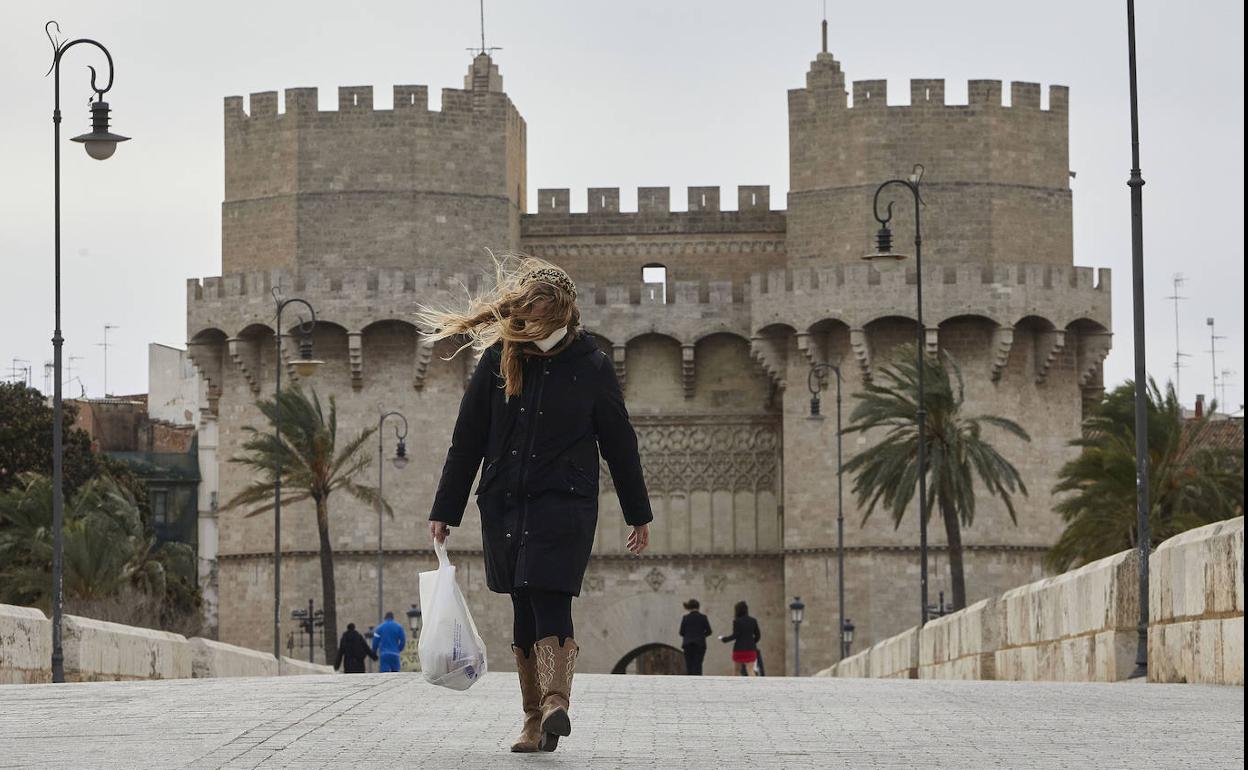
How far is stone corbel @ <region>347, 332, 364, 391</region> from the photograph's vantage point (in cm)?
4800

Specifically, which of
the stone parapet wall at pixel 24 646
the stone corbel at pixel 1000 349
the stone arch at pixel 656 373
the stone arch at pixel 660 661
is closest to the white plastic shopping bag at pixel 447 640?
the stone parapet wall at pixel 24 646

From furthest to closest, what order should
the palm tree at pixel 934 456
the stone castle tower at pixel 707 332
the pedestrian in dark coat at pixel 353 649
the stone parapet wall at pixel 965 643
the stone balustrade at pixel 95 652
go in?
the stone castle tower at pixel 707 332 → the palm tree at pixel 934 456 → the pedestrian in dark coat at pixel 353 649 → the stone parapet wall at pixel 965 643 → the stone balustrade at pixel 95 652

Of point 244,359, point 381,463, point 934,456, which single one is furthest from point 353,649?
point 244,359

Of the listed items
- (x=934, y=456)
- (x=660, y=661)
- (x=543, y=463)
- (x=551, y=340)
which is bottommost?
(x=660, y=661)

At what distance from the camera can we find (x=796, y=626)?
4491cm

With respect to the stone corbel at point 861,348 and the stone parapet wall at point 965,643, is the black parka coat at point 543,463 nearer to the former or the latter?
the stone parapet wall at point 965,643

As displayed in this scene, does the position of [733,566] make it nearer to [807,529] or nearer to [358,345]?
[807,529]

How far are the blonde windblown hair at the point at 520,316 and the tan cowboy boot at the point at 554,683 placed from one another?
2.84 feet

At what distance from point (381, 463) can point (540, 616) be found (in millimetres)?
38640

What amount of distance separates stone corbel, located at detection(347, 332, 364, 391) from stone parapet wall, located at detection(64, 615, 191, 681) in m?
28.5

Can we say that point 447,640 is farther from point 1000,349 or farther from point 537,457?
point 1000,349

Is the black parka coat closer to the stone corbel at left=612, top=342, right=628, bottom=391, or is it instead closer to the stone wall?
the stone wall

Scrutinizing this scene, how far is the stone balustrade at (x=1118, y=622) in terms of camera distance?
40.3 feet

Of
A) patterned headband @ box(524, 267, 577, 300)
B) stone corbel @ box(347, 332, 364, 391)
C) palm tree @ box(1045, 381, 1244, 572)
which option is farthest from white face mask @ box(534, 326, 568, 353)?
stone corbel @ box(347, 332, 364, 391)
